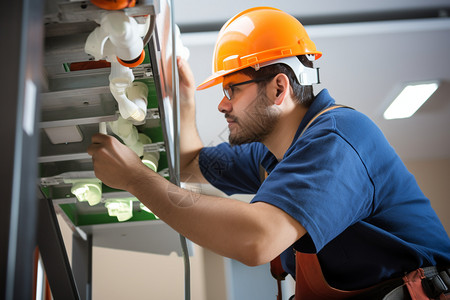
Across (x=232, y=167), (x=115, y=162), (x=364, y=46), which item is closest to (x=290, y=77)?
(x=232, y=167)

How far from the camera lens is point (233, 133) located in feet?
4.89

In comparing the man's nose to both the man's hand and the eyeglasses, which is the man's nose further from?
the man's hand

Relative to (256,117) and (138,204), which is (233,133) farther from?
(138,204)

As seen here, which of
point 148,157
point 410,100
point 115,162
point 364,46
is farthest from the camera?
point 410,100

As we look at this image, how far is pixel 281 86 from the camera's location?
4.79 ft

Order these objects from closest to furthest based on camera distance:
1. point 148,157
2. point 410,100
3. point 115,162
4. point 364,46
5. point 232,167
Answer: point 115,162
point 148,157
point 232,167
point 364,46
point 410,100

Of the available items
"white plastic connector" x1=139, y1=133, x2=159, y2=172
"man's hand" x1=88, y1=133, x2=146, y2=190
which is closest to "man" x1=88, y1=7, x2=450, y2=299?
"man's hand" x1=88, y1=133, x2=146, y2=190

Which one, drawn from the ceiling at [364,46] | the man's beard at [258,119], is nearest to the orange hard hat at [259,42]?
the man's beard at [258,119]

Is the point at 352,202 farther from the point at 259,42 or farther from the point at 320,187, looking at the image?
the point at 259,42

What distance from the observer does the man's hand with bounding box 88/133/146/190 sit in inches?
38.7

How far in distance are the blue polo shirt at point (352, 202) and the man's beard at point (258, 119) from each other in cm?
11

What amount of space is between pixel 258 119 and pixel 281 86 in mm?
128

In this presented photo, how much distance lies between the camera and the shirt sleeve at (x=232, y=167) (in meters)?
1.78

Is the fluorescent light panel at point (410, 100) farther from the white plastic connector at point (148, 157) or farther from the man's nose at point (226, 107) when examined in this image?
the white plastic connector at point (148, 157)
